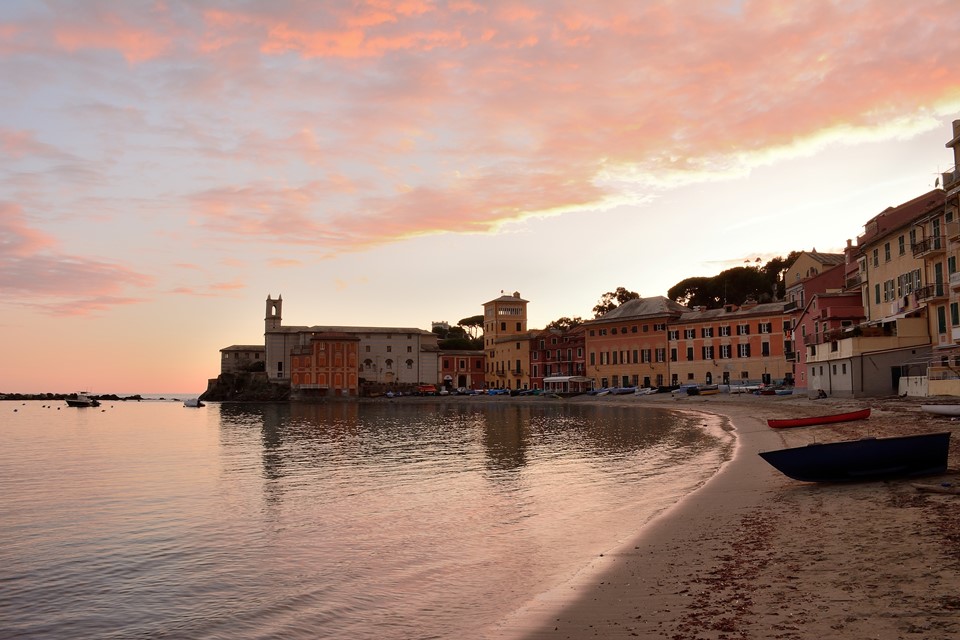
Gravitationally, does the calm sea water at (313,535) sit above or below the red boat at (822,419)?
below

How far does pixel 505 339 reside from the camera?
139m

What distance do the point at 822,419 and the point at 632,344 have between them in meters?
74.5

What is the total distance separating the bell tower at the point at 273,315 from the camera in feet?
461

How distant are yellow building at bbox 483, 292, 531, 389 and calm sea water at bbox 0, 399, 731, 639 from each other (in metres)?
100

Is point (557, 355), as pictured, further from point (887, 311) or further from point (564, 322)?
point (887, 311)

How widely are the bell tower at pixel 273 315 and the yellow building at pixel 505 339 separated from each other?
43.6 m

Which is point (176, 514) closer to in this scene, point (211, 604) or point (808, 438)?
point (211, 604)

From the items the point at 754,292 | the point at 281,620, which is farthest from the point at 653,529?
the point at 754,292

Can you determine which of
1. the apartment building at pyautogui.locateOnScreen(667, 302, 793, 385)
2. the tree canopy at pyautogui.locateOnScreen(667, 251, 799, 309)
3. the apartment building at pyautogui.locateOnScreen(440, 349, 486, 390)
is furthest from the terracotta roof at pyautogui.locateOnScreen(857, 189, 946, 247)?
the apartment building at pyautogui.locateOnScreen(440, 349, 486, 390)

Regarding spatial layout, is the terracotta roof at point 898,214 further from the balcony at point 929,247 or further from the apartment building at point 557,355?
the apartment building at point 557,355

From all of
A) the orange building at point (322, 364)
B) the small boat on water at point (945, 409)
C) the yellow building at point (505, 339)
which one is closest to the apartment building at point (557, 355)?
the yellow building at point (505, 339)

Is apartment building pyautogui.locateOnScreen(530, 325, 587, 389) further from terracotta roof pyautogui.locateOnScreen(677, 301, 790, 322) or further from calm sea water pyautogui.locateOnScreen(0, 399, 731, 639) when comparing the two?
calm sea water pyautogui.locateOnScreen(0, 399, 731, 639)

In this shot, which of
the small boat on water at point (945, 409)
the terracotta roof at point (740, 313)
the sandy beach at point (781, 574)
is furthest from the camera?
the terracotta roof at point (740, 313)

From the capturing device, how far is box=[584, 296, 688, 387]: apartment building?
10469 cm
